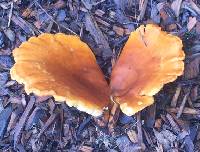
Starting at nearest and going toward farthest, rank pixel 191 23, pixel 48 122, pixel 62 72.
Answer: pixel 62 72 → pixel 48 122 → pixel 191 23

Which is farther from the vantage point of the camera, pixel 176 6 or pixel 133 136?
pixel 176 6

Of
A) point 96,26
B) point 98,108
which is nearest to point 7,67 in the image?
point 96,26

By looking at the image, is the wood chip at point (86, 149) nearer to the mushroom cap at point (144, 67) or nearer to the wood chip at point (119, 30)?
the mushroom cap at point (144, 67)

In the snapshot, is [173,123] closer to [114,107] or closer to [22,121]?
[114,107]

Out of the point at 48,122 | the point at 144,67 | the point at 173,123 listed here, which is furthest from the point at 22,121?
the point at 173,123

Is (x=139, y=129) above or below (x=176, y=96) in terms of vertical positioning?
below

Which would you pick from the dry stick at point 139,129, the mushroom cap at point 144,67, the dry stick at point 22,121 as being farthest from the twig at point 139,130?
the dry stick at point 22,121
